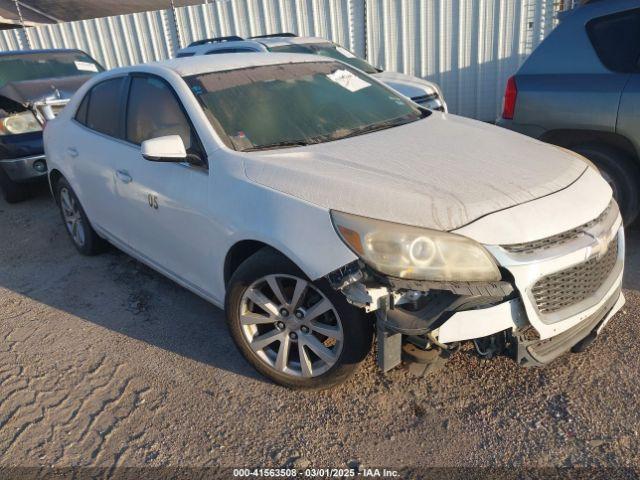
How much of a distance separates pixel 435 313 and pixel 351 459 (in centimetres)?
78

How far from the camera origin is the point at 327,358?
2.59 meters

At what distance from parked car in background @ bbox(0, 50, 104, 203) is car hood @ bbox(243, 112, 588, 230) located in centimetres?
323

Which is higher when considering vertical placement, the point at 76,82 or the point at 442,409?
the point at 76,82

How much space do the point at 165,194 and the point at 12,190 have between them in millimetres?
4079

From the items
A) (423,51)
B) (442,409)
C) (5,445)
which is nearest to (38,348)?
(5,445)

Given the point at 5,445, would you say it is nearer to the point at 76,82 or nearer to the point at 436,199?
the point at 436,199

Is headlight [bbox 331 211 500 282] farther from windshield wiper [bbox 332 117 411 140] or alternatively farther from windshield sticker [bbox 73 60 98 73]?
windshield sticker [bbox 73 60 98 73]

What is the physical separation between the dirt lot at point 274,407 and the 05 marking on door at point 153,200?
2.61 feet

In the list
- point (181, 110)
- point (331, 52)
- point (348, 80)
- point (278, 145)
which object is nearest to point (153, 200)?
point (181, 110)

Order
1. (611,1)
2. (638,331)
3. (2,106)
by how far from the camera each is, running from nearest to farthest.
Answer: (638,331)
(611,1)
(2,106)

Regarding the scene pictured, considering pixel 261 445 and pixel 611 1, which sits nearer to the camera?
pixel 261 445

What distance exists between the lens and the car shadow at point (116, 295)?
3.28 metres

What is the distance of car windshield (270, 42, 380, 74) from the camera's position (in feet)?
26.2

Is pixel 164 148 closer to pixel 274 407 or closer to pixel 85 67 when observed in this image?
pixel 274 407
